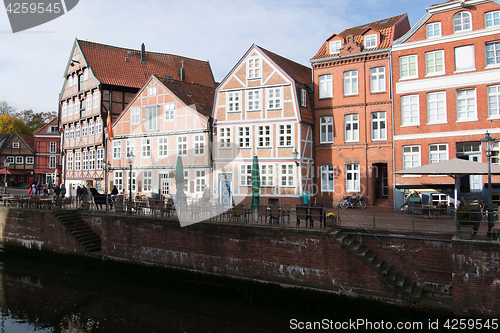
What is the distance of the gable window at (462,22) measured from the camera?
779 inches

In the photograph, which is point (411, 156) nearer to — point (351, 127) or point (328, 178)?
point (351, 127)

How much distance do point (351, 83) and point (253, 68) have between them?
626 centimetres

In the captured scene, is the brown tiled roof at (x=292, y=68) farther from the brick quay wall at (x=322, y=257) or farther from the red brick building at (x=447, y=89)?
the brick quay wall at (x=322, y=257)

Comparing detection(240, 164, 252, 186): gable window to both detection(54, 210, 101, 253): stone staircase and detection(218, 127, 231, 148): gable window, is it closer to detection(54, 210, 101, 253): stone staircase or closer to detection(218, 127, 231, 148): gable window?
detection(218, 127, 231, 148): gable window

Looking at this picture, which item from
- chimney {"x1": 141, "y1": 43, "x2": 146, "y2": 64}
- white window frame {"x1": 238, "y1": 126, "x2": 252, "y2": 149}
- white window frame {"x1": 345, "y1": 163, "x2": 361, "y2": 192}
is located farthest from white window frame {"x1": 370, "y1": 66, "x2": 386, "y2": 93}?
chimney {"x1": 141, "y1": 43, "x2": 146, "y2": 64}

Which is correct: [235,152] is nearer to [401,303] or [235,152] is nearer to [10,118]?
[401,303]

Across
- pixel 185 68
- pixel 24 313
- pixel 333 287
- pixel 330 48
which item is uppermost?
pixel 185 68

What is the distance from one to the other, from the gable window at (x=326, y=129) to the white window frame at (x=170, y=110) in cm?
1085

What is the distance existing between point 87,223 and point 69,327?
30.3 ft

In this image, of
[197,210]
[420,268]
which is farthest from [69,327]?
[420,268]

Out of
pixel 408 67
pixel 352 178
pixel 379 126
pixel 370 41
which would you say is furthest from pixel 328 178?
pixel 370 41

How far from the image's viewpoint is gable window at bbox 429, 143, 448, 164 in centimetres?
2039

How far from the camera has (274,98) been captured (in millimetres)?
24281

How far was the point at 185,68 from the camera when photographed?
3984 cm
